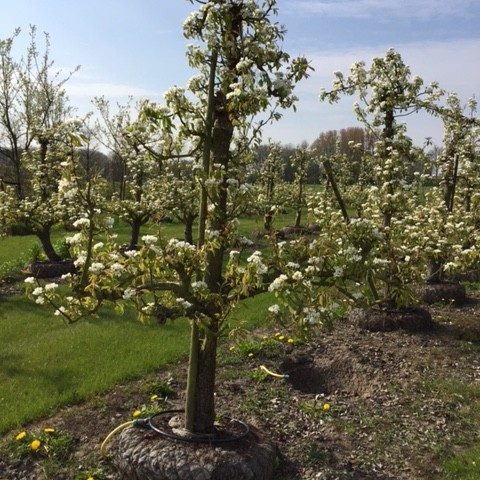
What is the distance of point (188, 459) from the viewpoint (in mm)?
4961

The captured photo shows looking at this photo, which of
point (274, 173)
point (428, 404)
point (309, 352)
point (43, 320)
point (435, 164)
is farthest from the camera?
→ point (274, 173)

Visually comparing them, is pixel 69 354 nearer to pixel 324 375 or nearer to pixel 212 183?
pixel 324 375

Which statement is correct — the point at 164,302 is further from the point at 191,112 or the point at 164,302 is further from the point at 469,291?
the point at 469,291

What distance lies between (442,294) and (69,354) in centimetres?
784

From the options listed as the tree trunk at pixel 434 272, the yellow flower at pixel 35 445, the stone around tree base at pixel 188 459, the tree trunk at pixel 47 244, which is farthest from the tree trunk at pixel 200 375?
the tree trunk at pixel 47 244

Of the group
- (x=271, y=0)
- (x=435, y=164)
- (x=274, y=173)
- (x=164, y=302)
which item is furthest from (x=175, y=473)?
(x=274, y=173)

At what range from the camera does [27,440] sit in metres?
6.14

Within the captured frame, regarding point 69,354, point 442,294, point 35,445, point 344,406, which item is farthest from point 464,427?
point 69,354

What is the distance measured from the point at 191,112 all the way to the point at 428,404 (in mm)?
4801

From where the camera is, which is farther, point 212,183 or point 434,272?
point 434,272

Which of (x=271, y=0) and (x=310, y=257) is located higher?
(x=271, y=0)

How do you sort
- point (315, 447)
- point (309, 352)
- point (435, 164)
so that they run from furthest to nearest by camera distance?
1. point (435, 164)
2. point (309, 352)
3. point (315, 447)

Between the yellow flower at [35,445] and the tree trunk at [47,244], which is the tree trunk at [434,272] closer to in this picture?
the yellow flower at [35,445]

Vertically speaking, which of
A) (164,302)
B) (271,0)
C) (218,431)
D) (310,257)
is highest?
(271,0)
